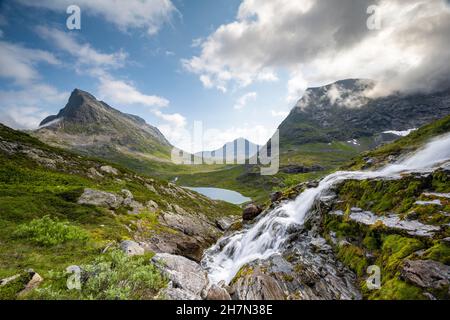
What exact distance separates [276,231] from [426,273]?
1712 cm

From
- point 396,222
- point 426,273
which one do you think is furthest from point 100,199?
point 426,273

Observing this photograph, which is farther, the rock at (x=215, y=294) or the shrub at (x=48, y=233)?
the shrub at (x=48, y=233)

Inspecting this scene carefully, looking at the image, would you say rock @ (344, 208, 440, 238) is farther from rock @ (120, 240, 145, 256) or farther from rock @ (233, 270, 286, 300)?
rock @ (120, 240, 145, 256)

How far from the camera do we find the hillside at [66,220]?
1631 centimetres

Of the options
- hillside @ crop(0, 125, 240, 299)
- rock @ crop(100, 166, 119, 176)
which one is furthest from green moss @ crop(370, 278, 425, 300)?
rock @ crop(100, 166, 119, 176)

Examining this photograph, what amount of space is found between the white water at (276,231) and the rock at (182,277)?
8.19 metres

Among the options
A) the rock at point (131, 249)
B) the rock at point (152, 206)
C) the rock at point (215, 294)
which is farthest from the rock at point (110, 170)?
the rock at point (215, 294)

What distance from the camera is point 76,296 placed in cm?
1052

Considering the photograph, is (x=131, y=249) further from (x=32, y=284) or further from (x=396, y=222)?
(x=396, y=222)

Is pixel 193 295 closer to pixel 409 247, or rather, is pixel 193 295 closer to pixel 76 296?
pixel 76 296

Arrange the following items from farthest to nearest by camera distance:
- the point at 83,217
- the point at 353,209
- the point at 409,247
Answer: the point at 83,217
the point at 353,209
the point at 409,247

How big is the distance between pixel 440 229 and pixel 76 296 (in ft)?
67.4

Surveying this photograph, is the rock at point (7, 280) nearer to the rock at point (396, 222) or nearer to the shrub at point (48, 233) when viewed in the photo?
the shrub at point (48, 233)
